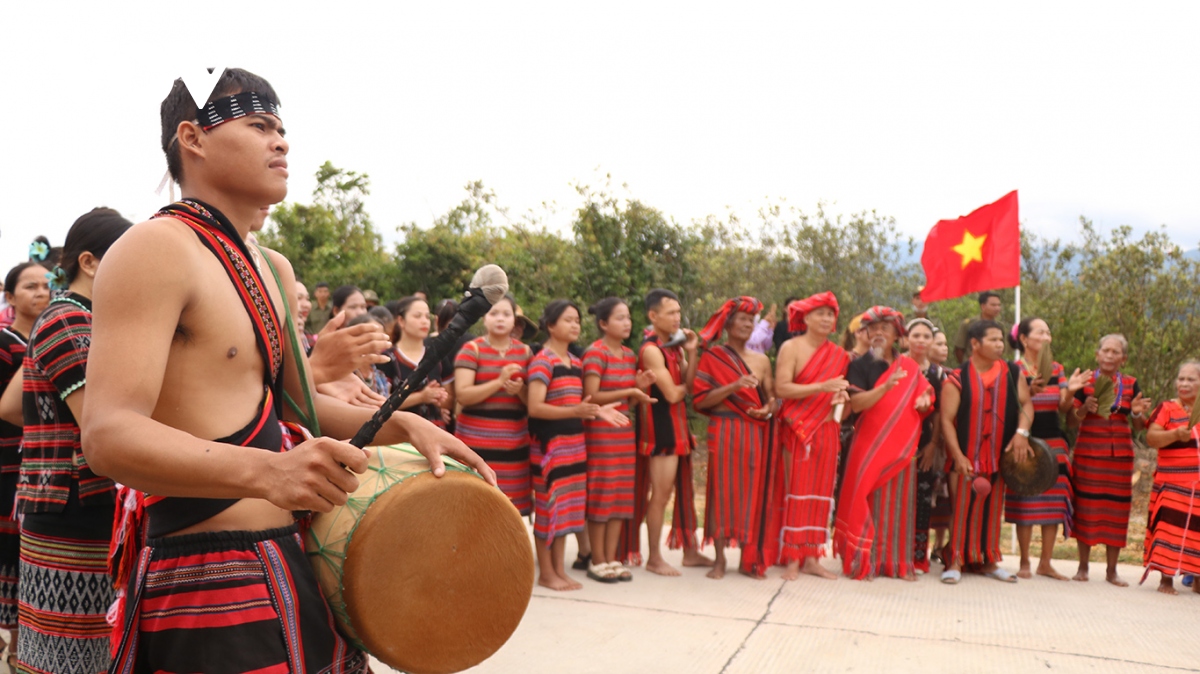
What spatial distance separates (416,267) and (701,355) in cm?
845

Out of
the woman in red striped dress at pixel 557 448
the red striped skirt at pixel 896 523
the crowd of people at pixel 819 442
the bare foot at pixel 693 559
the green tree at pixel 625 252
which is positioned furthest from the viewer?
the green tree at pixel 625 252

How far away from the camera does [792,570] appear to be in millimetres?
6164

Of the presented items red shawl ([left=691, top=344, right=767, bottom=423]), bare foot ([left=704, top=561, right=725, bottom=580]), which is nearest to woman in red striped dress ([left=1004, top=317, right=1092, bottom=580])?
red shawl ([left=691, top=344, right=767, bottom=423])

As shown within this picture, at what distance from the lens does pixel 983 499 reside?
6.31m

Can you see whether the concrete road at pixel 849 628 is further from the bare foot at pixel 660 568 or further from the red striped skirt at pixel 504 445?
the red striped skirt at pixel 504 445

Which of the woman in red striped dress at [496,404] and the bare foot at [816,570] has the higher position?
the woman in red striped dress at [496,404]

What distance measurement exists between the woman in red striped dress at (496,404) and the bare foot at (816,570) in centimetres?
199

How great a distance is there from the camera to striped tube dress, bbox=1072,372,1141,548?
6.19 m

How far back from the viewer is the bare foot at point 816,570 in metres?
6.18

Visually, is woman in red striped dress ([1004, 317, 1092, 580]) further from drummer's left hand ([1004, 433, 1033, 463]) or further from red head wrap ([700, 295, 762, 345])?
red head wrap ([700, 295, 762, 345])

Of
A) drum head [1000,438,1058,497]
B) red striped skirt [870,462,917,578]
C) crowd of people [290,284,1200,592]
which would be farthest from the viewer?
red striped skirt [870,462,917,578]

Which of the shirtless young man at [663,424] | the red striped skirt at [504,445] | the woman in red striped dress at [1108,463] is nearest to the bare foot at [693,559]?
the shirtless young man at [663,424]

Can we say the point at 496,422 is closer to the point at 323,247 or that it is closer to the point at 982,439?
the point at 982,439

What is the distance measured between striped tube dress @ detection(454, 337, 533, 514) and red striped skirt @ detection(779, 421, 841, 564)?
1.81 m
